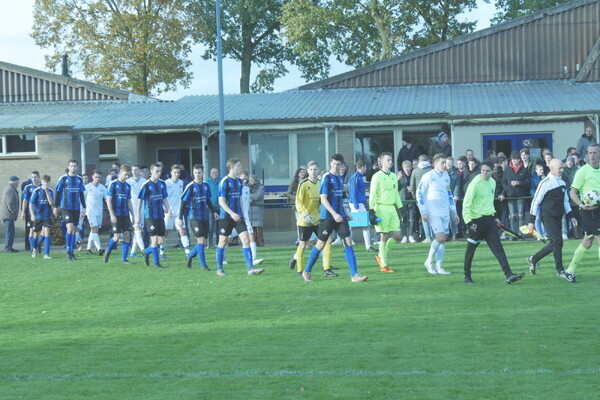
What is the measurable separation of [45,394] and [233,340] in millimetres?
2626

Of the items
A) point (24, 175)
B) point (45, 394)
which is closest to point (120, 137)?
point (24, 175)

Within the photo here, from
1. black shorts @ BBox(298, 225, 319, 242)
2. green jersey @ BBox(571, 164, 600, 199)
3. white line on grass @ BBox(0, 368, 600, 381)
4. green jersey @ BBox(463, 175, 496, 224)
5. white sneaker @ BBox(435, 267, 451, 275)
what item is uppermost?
green jersey @ BBox(571, 164, 600, 199)

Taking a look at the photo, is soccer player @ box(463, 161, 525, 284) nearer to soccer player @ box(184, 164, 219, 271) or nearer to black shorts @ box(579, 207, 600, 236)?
black shorts @ box(579, 207, 600, 236)

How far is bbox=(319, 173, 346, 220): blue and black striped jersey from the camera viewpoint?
48.0 ft

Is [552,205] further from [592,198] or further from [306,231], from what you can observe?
[306,231]

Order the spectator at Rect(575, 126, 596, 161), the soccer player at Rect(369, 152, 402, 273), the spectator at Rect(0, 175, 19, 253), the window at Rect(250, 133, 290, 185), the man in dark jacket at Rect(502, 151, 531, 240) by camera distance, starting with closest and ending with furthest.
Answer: the soccer player at Rect(369, 152, 402, 273)
the man in dark jacket at Rect(502, 151, 531, 240)
the spectator at Rect(575, 126, 596, 161)
the spectator at Rect(0, 175, 19, 253)
the window at Rect(250, 133, 290, 185)

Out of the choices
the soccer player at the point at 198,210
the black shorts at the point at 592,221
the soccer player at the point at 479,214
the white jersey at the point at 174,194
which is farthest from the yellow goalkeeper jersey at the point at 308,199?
the white jersey at the point at 174,194

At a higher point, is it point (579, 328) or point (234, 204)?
point (234, 204)

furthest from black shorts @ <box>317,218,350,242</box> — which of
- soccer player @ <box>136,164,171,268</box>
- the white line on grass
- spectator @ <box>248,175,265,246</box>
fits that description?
spectator @ <box>248,175,265,246</box>

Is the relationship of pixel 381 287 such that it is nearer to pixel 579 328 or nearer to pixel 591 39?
pixel 579 328

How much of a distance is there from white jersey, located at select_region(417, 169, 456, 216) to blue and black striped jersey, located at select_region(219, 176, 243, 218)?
3020mm

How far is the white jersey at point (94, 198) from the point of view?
71.5 ft

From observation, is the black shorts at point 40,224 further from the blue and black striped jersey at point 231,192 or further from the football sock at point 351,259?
the football sock at point 351,259

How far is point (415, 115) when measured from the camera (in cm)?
2733
